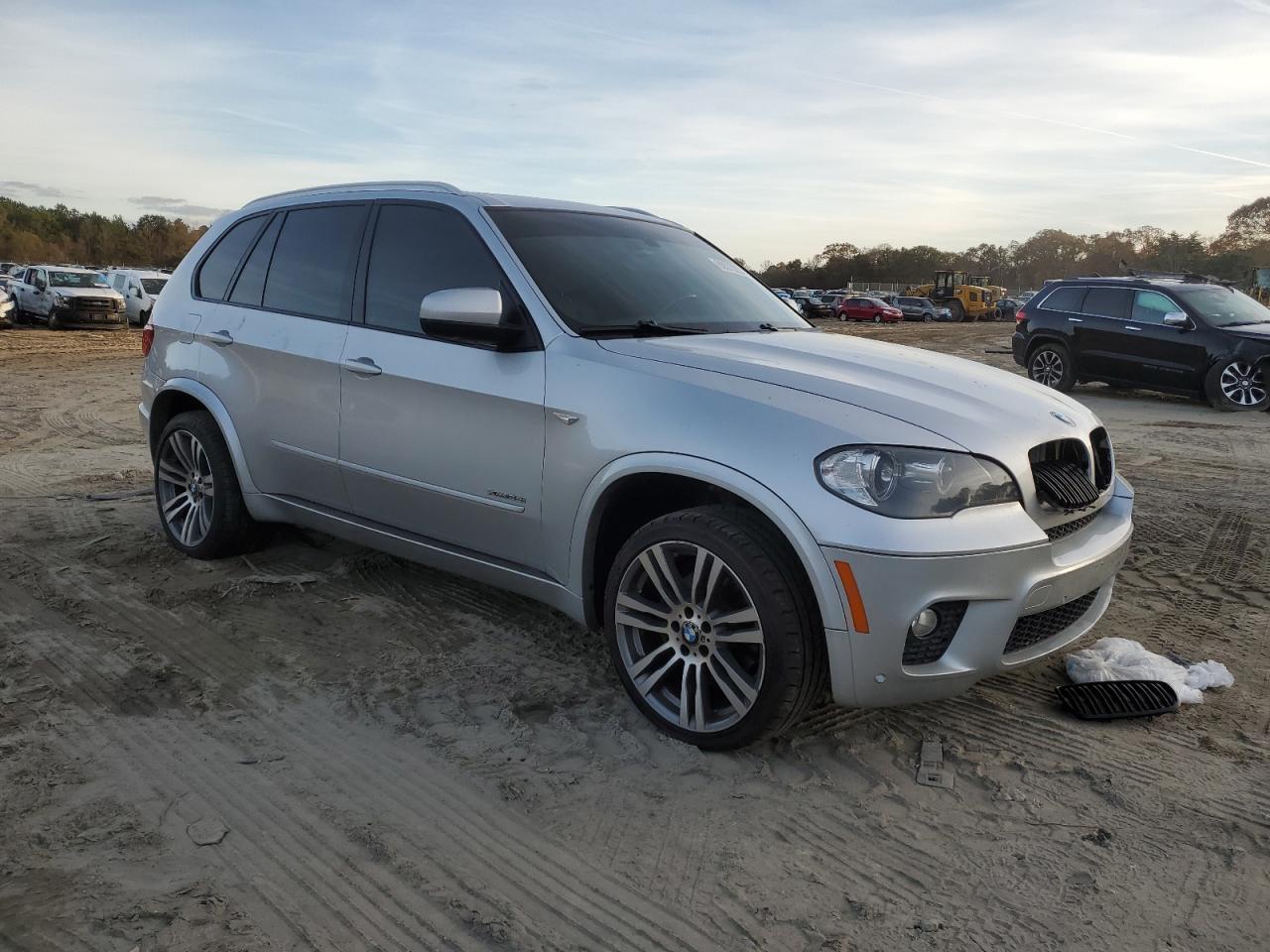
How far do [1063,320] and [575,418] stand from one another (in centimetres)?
1242

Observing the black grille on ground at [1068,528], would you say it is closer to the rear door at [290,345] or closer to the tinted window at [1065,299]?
the rear door at [290,345]

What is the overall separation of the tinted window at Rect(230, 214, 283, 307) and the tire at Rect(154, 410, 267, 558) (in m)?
0.63

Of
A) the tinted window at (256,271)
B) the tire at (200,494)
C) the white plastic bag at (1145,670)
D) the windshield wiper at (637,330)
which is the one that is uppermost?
the tinted window at (256,271)

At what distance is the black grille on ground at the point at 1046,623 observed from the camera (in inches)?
122

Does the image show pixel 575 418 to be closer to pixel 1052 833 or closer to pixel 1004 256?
pixel 1052 833

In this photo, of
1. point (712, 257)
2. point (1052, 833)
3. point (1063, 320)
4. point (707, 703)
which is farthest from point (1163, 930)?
point (1063, 320)

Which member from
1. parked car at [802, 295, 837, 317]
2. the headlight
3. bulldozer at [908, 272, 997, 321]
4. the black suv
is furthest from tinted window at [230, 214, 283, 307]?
bulldozer at [908, 272, 997, 321]

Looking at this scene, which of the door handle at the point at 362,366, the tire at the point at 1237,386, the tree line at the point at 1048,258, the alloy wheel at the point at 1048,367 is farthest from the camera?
the tree line at the point at 1048,258

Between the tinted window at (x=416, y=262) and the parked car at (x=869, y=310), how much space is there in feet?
156

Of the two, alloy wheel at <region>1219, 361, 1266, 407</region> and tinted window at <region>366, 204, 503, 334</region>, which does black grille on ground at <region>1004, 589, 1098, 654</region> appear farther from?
alloy wheel at <region>1219, 361, 1266, 407</region>

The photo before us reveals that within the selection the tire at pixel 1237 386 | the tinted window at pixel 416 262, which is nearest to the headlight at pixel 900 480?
the tinted window at pixel 416 262

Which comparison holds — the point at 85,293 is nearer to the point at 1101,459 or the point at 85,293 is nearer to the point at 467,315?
the point at 467,315

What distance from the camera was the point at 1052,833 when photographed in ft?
9.32

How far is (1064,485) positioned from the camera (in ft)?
10.7
